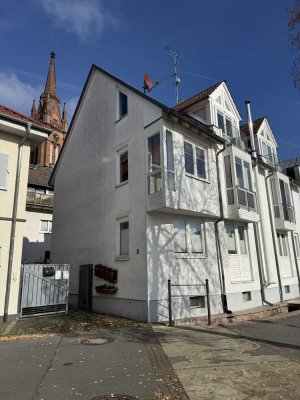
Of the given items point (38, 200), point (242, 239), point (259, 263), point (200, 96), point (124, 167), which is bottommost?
point (259, 263)

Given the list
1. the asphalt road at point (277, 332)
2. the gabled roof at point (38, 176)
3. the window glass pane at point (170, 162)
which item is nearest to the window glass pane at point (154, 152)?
the window glass pane at point (170, 162)

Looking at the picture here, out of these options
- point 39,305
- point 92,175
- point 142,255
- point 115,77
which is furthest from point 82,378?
point 115,77

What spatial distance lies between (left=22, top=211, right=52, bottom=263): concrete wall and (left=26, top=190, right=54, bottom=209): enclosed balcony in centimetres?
62

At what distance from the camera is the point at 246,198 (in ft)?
50.8

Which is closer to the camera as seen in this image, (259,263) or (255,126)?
(259,263)

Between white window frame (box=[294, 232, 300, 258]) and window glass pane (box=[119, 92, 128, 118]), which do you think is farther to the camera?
white window frame (box=[294, 232, 300, 258])

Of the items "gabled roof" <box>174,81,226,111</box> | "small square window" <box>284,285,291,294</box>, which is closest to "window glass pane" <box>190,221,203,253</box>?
"gabled roof" <box>174,81,226,111</box>

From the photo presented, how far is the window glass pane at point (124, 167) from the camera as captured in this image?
13754 millimetres

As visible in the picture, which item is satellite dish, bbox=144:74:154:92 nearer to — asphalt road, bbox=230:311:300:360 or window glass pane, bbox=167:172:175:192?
window glass pane, bbox=167:172:175:192

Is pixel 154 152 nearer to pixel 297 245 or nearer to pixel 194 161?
pixel 194 161

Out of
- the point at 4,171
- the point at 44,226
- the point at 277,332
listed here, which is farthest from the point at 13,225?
the point at 44,226

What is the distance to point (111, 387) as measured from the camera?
5.05 meters

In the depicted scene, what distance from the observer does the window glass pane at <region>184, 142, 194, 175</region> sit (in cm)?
1323

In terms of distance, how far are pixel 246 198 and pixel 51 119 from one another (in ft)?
198
